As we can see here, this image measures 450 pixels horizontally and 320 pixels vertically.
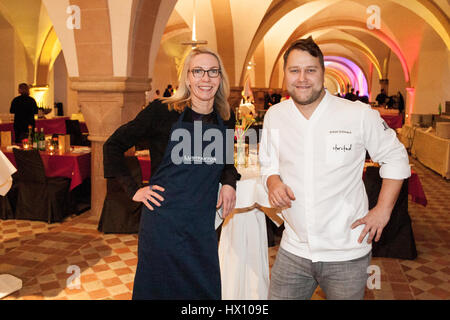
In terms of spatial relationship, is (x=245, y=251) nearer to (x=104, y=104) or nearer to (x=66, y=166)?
(x=104, y=104)

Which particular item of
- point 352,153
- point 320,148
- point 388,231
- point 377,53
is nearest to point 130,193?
point 320,148

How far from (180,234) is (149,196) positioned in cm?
23

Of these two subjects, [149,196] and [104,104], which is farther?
[104,104]

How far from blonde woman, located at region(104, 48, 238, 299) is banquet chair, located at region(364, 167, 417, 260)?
9.37 feet

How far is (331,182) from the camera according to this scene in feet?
5.86

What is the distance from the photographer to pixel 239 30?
11.0 m

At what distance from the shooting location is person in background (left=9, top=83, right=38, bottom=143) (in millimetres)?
8242

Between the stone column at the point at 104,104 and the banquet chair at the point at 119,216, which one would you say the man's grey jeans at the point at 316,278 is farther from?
the stone column at the point at 104,104

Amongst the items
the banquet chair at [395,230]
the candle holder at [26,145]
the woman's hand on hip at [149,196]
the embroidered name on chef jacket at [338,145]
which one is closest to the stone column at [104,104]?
the candle holder at [26,145]

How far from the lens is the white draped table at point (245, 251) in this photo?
306 centimetres

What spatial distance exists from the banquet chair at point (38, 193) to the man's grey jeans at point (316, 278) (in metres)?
4.25

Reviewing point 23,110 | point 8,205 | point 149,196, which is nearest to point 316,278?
point 149,196

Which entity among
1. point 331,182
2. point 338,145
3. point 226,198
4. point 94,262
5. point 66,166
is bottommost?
point 94,262

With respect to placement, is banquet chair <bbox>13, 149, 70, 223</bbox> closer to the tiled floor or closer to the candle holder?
the tiled floor
